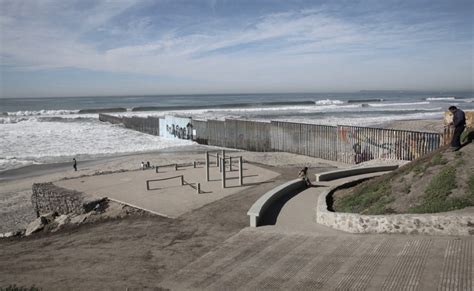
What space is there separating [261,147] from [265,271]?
2175 centimetres

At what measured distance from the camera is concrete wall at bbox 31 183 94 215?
617 inches

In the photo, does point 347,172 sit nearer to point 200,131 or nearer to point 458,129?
point 458,129

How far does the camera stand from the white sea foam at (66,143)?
3025 centimetres

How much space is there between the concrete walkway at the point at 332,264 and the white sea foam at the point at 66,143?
2336cm

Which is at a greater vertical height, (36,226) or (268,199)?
(268,199)

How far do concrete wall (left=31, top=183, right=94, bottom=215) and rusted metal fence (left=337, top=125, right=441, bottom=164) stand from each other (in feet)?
48.9

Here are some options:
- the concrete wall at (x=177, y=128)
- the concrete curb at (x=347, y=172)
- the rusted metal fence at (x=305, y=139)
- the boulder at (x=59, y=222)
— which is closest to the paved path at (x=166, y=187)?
the boulder at (x=59, y=222)

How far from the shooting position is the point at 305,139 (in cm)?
2570

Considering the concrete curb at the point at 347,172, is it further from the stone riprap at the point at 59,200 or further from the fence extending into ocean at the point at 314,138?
the stone riprap at the point at 59,200

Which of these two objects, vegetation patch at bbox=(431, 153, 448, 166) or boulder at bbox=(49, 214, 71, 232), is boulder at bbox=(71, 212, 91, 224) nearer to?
boulder at bbox=(49, 214, 71, 232)

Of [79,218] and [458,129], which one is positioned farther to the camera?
[79,218]

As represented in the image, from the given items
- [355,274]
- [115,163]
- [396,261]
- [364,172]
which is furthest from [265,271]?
[115,163]

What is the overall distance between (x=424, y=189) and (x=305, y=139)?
620 inches

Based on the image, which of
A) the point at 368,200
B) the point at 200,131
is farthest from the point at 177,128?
the point at 368,200
